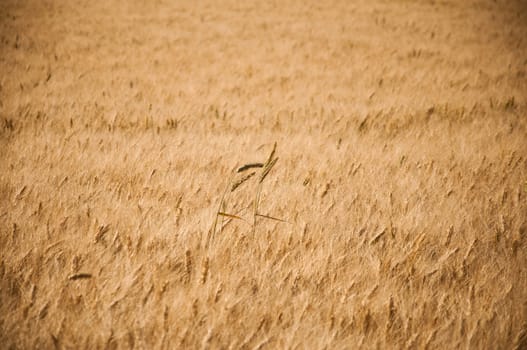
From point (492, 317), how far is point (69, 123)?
2793 mm

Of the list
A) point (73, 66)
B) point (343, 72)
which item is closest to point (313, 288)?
point (343, 72)

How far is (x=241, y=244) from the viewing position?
4.05 feet

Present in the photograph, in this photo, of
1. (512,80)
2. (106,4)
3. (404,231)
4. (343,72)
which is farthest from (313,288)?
(106,4)

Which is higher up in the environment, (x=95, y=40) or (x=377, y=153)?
(x=95, y=40)

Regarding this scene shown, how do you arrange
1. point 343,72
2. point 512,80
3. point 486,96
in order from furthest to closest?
point 343,72
point 512,80
point 486,96

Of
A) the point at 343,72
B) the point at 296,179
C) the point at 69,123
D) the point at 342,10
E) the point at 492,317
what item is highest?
the point at 342,10

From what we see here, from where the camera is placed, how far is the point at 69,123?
2387 mm

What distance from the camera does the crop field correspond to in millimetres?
958

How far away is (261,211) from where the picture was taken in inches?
57.4

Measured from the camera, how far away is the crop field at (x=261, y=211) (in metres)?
0.96

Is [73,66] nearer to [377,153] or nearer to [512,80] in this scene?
[377,153]

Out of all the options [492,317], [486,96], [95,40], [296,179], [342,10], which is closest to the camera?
[492,317]

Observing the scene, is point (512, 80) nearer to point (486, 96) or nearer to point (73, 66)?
point (486, 96)

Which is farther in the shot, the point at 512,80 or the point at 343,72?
the point at 343,72
